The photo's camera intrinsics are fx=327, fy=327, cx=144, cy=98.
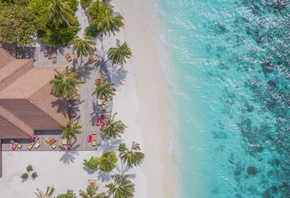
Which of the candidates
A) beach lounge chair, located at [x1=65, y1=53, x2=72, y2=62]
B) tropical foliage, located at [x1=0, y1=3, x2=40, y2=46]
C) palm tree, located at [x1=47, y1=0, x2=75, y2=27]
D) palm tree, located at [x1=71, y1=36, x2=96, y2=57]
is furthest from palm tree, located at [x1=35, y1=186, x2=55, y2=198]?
palm tree, located at [x1=47, y1=0, x2=75, y2=27]

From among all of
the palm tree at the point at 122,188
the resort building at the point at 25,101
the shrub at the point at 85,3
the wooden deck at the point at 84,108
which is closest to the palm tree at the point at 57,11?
the shrub at the point at 85,3

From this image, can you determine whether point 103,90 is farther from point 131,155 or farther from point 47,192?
point 47,192

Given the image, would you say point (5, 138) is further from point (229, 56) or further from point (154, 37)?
point (229, 56)

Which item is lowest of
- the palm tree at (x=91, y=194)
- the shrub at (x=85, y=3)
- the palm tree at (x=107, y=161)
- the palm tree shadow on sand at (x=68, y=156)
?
the palm tree at (x=91, y=194)

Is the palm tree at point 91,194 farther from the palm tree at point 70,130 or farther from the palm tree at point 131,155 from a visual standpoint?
Answer: the palm tree at point 70,130

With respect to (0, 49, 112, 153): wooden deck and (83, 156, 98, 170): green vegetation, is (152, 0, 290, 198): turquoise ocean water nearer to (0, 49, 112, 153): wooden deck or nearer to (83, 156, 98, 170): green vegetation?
(0, 49, 112, 153): wooden deck

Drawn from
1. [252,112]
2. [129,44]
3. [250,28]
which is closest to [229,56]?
[250,28]
